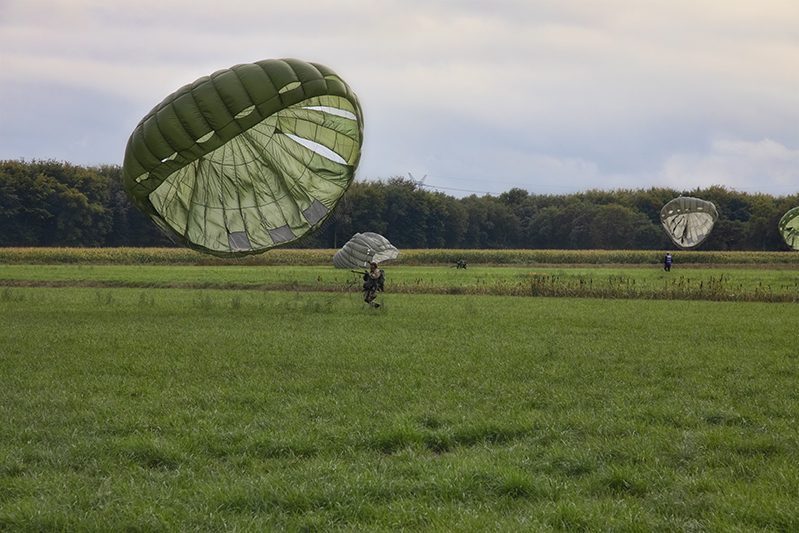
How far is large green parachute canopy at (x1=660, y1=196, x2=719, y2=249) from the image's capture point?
53.7 meters

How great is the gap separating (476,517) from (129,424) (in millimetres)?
4243

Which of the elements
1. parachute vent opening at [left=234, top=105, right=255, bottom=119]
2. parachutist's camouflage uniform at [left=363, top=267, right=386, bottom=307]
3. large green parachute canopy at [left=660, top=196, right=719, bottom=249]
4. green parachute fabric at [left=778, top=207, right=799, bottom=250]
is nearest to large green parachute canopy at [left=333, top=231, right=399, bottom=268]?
large green parachute canopy at [left=660, top=196, right=719, bottom=249]

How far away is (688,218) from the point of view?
5488 cm

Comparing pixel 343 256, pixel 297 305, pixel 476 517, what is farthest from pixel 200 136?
pixel 343 256

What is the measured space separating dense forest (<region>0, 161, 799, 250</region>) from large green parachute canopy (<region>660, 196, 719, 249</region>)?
3859cm

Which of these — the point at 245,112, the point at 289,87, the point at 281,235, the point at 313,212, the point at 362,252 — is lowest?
the point at 362,252

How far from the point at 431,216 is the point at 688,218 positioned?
5708 centimetres

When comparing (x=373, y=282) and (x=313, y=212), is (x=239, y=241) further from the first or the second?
(x=373, y=282)

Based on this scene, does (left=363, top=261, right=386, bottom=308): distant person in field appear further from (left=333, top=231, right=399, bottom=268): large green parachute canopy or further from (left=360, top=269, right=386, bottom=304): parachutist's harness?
(left=333, top=231, right=399, bottom=268): large green parachute canopy

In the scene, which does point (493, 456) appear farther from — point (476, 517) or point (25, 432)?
point (25, 432)

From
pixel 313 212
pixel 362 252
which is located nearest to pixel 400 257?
pixel 362 252

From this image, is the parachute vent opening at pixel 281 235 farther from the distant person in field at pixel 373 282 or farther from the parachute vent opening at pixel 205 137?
the parachute vent opening at pixel 205 137

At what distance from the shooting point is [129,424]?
832cm

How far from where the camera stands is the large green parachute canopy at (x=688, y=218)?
53688 mm
